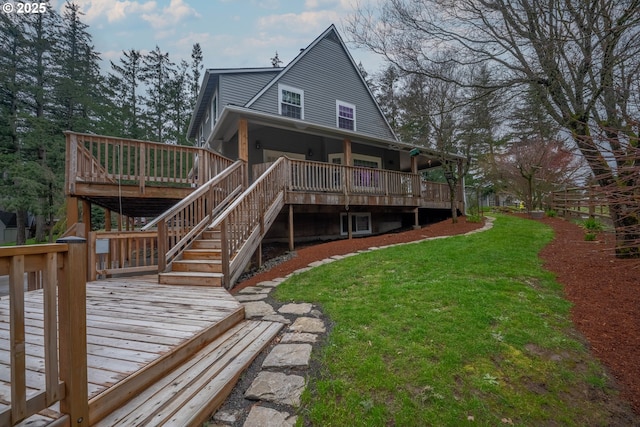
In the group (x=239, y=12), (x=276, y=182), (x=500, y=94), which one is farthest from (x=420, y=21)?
(x=239, y=12)

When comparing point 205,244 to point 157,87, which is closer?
point 205,244

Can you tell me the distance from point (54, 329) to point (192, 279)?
3.23 meters

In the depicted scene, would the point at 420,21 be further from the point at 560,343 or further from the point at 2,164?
the point at 2,164

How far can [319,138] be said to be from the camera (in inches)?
477

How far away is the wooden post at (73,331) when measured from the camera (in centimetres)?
146

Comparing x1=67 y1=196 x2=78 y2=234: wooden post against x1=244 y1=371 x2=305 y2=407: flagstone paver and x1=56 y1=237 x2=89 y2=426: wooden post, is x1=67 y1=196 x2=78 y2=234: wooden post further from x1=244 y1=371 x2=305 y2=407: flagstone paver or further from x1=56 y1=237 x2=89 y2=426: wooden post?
x1=244 y1=371 x2=305 y2=407: flagstone paver

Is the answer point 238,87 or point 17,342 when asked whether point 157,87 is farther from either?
point 17,342

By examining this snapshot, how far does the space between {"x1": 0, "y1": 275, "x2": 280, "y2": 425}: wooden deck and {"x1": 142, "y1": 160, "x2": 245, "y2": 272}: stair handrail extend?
3.20 ft

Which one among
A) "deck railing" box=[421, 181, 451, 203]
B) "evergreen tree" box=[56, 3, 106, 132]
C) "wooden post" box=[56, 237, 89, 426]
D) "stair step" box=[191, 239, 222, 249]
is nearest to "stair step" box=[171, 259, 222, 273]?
"stair step" box=[191, 239, 222, 249]

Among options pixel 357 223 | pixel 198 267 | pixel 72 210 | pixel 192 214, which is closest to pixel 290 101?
pixel 357 223

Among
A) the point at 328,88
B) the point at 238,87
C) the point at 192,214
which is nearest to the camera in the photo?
the point at 192,214

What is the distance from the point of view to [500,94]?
19.5ft

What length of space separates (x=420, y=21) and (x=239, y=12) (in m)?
8.88

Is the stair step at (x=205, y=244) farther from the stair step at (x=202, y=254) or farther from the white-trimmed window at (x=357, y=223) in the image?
the white-trimmed window at (x=357, y=223)
